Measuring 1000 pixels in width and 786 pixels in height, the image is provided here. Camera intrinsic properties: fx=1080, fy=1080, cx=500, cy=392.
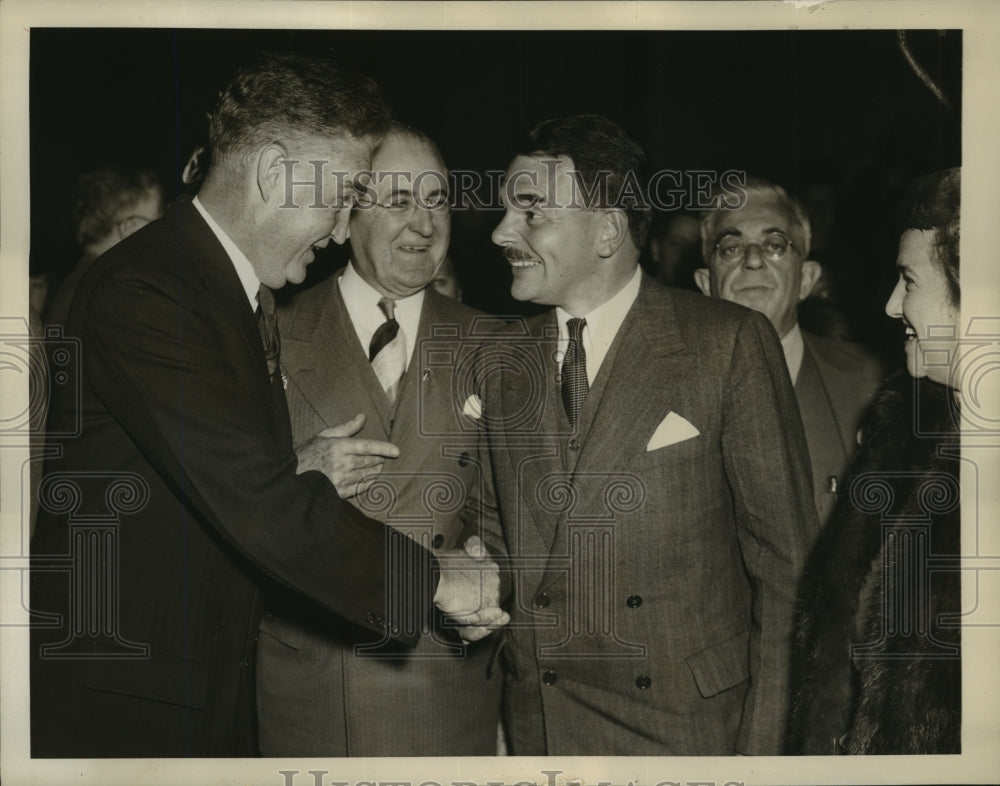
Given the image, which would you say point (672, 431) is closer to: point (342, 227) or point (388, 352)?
point (388, 352)

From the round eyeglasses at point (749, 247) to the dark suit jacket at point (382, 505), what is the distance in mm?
565

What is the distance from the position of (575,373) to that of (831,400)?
1.85 ft

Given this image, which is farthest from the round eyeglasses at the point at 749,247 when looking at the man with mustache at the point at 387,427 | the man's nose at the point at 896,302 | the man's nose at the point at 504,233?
the man with mustache at the point at 387,427

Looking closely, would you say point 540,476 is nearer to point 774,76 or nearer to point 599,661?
point 599,661

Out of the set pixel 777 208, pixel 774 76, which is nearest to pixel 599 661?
pixel 777 208

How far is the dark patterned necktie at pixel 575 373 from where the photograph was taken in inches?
91.0

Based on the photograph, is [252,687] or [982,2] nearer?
[252,687]

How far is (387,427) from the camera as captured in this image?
2.32 m

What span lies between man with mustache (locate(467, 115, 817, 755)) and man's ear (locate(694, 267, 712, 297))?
1.5 inches

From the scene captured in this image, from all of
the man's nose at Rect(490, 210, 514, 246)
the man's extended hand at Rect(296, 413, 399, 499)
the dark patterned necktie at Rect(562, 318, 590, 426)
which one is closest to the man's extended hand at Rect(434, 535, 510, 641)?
the man's extended hand at Rect(296, 413, 399, 499)

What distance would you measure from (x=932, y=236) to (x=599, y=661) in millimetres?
1195

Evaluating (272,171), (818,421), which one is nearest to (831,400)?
(818,421)

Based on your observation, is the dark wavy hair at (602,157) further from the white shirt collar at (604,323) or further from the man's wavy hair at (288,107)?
the man's wavy hair at (288,107)

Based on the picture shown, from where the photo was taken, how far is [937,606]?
2430 millimetres
